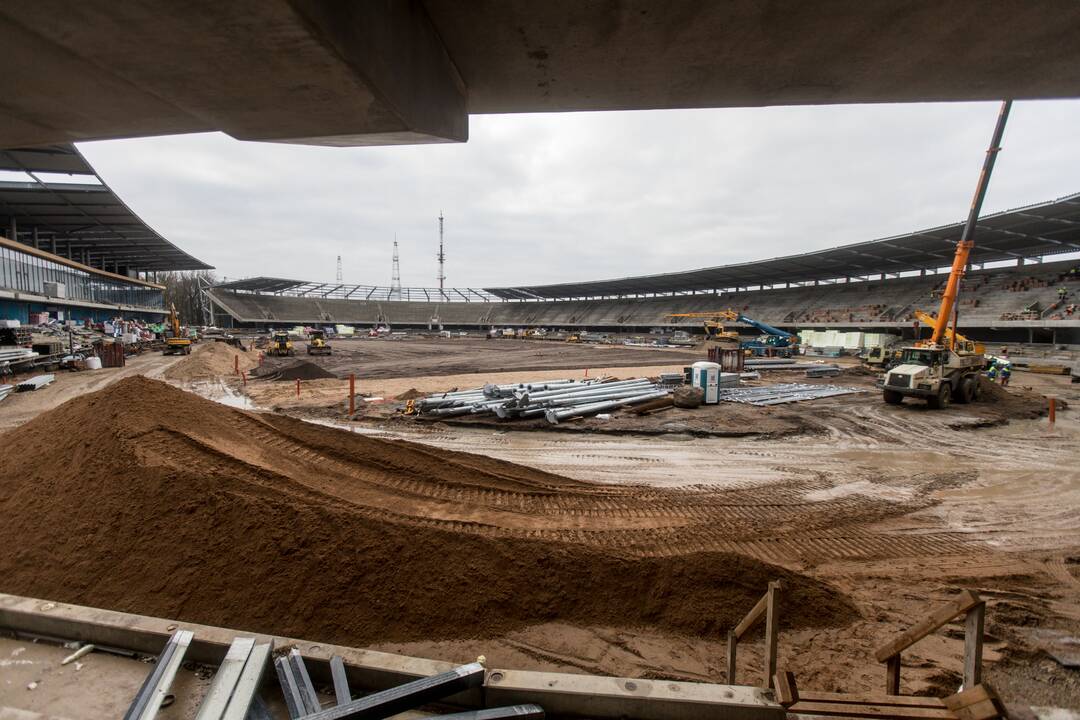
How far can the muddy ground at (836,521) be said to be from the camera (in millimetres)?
3768

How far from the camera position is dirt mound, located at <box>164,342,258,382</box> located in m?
22.5

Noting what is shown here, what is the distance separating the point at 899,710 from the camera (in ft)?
7.53

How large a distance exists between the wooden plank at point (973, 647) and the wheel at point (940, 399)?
54.3 feet

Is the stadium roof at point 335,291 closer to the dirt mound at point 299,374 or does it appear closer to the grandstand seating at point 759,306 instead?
the grandstand seating at point 759,306

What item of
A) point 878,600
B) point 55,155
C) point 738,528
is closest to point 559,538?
point 738,528

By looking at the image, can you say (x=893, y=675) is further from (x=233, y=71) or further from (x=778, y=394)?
(x=778, y=394)

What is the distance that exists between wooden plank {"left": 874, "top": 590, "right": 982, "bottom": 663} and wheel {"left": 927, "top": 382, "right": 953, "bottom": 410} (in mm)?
16441

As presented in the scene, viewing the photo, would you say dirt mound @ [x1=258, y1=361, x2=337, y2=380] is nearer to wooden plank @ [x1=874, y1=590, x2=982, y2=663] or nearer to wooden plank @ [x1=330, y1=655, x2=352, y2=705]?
wooden plank @ [x1=330, y1=655, x2=352, y2=705]

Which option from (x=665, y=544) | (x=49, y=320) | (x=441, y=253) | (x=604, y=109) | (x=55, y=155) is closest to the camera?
(x=604, y=109)

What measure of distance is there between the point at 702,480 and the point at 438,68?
8043mm

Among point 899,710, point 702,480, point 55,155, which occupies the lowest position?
point 702,480

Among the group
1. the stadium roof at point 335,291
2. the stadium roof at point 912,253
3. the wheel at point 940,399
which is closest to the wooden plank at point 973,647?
the wheel at point 940,399

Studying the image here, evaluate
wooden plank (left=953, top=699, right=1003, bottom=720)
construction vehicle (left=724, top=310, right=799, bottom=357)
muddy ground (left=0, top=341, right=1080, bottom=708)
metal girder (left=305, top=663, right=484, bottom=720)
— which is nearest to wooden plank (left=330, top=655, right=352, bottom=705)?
metal girder (left=305, top=663, right=484, bottom=720)

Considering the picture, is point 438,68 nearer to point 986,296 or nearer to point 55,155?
point 55,155
